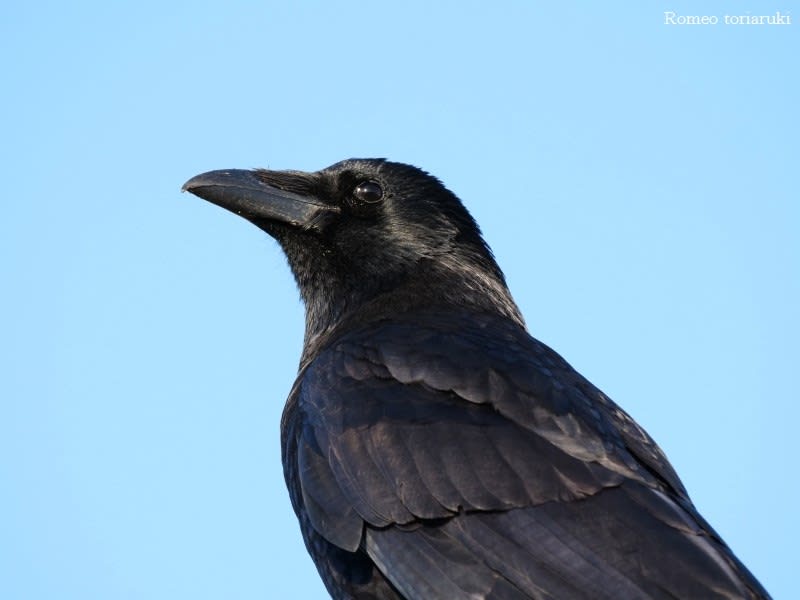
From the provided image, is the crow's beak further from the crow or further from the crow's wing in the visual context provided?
the crow's wing

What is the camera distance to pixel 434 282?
8.80m

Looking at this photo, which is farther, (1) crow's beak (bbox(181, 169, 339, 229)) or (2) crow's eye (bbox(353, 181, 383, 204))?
(2) crow's eye (bbox(353, 181, 383, 204))

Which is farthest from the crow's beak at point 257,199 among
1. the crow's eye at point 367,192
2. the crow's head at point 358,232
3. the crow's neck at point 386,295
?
the crow's neck at point 386,295

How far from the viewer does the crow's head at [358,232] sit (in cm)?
878

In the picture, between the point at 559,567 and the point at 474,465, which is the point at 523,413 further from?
the point at 559,567

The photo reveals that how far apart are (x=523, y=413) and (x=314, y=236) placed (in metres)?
2.34

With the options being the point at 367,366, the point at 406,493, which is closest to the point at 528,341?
the point at 367,366

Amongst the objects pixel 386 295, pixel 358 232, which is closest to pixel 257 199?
pixel 358 232

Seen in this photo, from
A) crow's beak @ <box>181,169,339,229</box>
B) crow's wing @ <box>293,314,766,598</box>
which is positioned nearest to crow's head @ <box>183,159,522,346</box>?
crow's beak @ <box>181,169,339,229</box>

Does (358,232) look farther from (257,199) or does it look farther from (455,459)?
(455,459)

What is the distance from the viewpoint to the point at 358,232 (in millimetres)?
8867

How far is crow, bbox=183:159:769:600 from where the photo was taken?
20.7ft

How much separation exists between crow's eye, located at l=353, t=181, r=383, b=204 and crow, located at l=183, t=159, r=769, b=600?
0.59ft

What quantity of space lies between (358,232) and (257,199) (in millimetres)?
620
